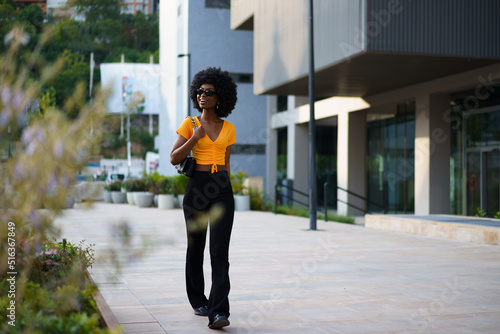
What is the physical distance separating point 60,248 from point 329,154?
24346mm

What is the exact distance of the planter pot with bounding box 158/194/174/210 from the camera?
84.5ft

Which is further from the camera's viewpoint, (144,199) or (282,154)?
(282,154)

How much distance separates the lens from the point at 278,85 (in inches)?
806

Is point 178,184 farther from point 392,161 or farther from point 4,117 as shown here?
point 4,117

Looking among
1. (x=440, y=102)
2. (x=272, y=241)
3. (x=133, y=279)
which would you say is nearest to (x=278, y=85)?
(x=440, y=102)

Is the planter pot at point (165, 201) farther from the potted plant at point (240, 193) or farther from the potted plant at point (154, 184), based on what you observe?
the potted plant at point (240, 193)

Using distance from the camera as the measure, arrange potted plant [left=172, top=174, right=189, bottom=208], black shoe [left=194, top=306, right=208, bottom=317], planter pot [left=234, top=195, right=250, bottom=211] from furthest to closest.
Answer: potted plant [left=172, top=174, right=189, bottom=208]
planter pot [left=234, top=195, right=250, bottom=211]
black shoe [left=194, top=306, right=208, bottom=317]

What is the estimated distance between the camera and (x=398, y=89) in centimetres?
2072

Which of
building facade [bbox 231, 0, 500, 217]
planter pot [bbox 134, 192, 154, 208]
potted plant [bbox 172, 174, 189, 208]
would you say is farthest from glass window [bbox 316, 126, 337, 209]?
planter pot [bbox 134, 192, 154, 208]

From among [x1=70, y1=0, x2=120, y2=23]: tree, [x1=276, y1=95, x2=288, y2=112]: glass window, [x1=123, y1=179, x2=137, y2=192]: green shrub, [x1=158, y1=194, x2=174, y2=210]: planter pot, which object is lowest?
[x1=158, y1=194, x2=174, y2=210]: planter pot

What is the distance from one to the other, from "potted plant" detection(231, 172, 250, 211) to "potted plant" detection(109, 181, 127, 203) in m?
8.37

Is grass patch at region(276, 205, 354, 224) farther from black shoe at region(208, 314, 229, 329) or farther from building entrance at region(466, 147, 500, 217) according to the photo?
black shoe at region(208, 314, 229, 329)

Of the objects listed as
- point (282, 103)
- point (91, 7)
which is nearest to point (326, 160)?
point (282, 103)

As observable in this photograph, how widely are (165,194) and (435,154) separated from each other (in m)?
11.8
